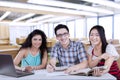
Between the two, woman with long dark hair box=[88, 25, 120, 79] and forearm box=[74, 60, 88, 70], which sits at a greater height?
woman with long dark hair box=[88, 25, 120, 79]

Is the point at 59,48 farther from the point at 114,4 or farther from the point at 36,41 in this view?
the point at 114,4

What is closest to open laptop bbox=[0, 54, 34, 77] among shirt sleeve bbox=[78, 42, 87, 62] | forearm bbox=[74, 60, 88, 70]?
forearm bbox=[74, 60, 88, 70]

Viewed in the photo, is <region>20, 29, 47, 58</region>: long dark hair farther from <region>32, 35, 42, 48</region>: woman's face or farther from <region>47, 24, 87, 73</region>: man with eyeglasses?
<region>47, 24, 87, 73</region>: man with eyeglasses

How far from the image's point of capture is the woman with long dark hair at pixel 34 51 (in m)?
2.34

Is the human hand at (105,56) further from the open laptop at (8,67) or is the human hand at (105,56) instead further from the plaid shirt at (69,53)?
the open laptop at (8,67)

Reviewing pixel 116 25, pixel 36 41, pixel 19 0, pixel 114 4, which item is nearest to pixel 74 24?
pixel 116 25

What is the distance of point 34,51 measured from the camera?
2422 millimetres

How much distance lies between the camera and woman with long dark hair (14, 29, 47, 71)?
7.68 feet

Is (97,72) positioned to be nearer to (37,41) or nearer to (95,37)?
(95,37)

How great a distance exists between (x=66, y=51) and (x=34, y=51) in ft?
1.65

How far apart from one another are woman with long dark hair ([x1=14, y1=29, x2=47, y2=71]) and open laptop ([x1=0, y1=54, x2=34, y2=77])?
2.09 ft

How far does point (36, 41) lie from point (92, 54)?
0.76 metres

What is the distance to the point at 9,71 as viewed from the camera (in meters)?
1.64

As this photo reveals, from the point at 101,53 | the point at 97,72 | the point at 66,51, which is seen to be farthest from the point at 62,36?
the point at 97,72
